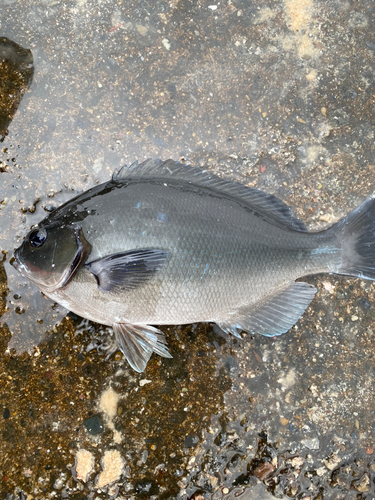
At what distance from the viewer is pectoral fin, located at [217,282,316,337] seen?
260 centimetres

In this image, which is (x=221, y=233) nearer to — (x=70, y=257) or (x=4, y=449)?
(x=70, y=257)

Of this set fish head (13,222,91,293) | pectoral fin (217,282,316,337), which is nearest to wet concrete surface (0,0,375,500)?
pectoral fin (217,282,316,337)

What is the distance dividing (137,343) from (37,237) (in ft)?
3.06

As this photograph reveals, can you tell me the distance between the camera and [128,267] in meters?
2.26

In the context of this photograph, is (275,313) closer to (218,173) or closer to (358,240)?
(358,240)

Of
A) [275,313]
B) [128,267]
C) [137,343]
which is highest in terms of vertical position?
[128,267]

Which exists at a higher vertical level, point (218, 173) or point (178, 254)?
point (218, 173)

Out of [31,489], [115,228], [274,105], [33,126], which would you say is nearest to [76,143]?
[33,126]

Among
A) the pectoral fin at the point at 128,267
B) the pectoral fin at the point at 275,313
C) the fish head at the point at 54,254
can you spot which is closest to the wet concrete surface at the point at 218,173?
the pectoral fin at the point at 275,313

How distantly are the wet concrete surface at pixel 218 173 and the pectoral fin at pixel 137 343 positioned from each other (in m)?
0.29

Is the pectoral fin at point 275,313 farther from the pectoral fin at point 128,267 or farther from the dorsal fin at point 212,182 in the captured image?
the pectoral fin at point 128,267

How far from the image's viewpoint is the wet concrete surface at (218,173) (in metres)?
2.67

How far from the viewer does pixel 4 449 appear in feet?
8.54

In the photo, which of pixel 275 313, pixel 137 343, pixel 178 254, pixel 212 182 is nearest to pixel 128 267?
pixel 178 254
